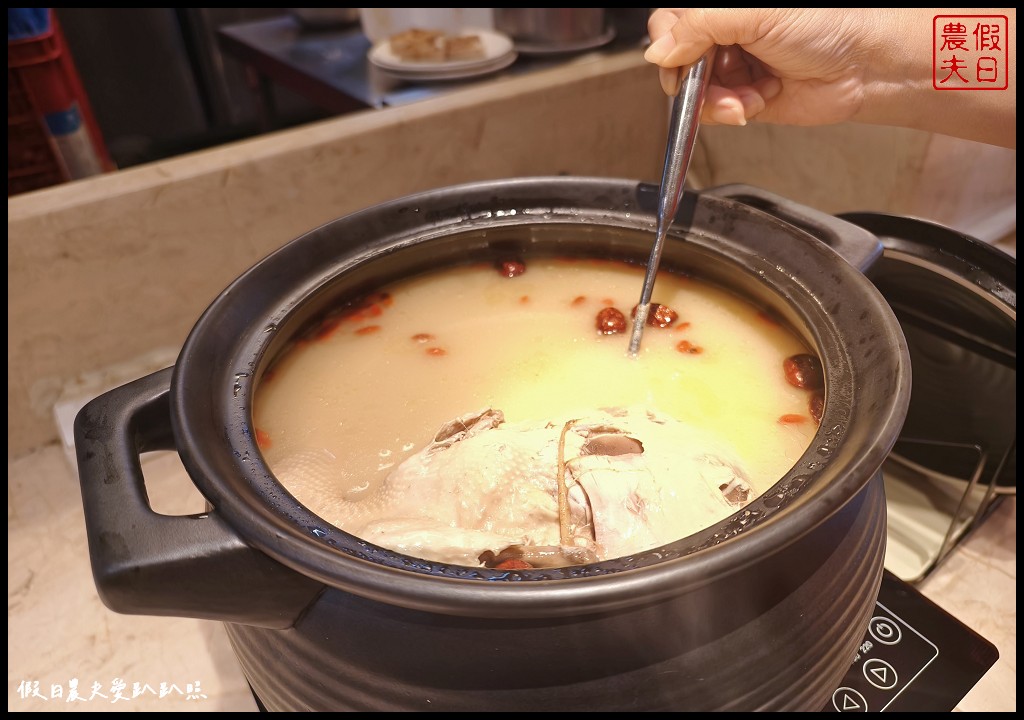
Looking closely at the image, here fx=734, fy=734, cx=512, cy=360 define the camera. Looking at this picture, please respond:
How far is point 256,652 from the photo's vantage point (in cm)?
91

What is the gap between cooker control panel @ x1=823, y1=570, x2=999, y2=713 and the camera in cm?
120

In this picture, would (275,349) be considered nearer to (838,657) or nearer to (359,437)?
(359,437)

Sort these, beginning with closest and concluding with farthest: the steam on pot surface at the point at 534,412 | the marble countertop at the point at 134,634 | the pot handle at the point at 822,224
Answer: the steam on pot surface at the point at 534,412
the pot handle at the point at 822,224
the marble countertop at the point at 134,634

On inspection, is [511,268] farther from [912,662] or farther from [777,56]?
[912,662]

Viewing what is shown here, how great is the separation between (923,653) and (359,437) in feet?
3.37

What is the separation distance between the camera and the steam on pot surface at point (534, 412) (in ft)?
3.00

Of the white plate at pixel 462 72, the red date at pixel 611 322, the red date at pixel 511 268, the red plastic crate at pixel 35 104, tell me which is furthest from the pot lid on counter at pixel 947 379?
the red plastic crate at pixel 35 104

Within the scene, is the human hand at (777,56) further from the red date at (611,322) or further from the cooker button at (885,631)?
the cooker button at (885,631)

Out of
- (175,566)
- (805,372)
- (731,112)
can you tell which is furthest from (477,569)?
(731,112)

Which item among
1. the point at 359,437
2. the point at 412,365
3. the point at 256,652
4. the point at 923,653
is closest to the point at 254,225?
the point at 412,365

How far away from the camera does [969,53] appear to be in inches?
57.2

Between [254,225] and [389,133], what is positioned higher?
[389,133]

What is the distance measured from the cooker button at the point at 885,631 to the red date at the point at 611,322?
2.23 ft

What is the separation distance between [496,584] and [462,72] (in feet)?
7.30
